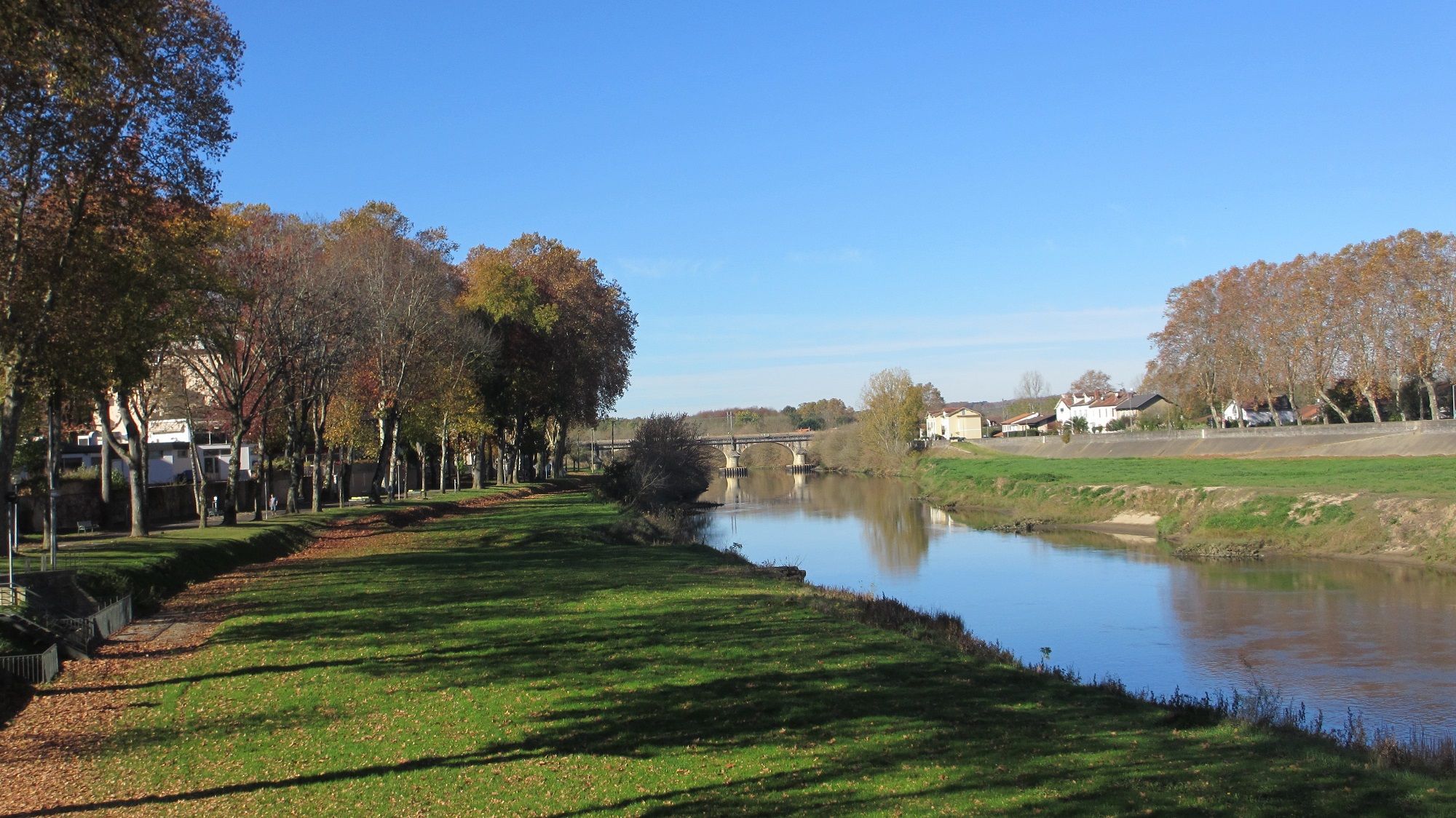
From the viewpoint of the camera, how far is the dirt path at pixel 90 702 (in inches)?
427

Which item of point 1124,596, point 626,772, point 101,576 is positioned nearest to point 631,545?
point 1124,596

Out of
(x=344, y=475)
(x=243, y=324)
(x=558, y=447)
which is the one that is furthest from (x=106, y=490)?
(x=558, y=447)

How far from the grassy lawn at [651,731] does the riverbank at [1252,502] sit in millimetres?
29061

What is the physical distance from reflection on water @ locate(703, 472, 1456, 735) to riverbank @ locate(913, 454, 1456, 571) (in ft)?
6.74

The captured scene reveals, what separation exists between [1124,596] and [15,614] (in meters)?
28.8

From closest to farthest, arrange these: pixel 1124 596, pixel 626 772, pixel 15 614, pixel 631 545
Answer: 1. pixel 626 772
2. pixel 15 614
3. pixel 1124 596
4. pixel 631 545

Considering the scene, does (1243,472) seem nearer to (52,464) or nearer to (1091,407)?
(52,464)

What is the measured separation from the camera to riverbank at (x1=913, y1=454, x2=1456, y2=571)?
132 feet

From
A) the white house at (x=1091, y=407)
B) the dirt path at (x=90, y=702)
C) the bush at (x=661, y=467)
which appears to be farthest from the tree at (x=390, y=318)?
the white house at (x=1091, y=407)

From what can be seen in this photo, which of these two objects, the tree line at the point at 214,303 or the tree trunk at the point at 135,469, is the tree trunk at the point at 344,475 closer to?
A: the tree line at the point at 214,303

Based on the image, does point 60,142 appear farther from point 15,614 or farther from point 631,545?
point 631,545

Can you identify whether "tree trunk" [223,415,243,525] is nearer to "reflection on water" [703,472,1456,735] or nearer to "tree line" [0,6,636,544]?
"tree line" [0,6,636,544]

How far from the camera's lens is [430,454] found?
7469 centimetres

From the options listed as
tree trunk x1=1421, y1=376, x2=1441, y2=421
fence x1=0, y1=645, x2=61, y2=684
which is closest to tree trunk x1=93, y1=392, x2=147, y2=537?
fence x1=0, y1=645, x2=61, y2=684
